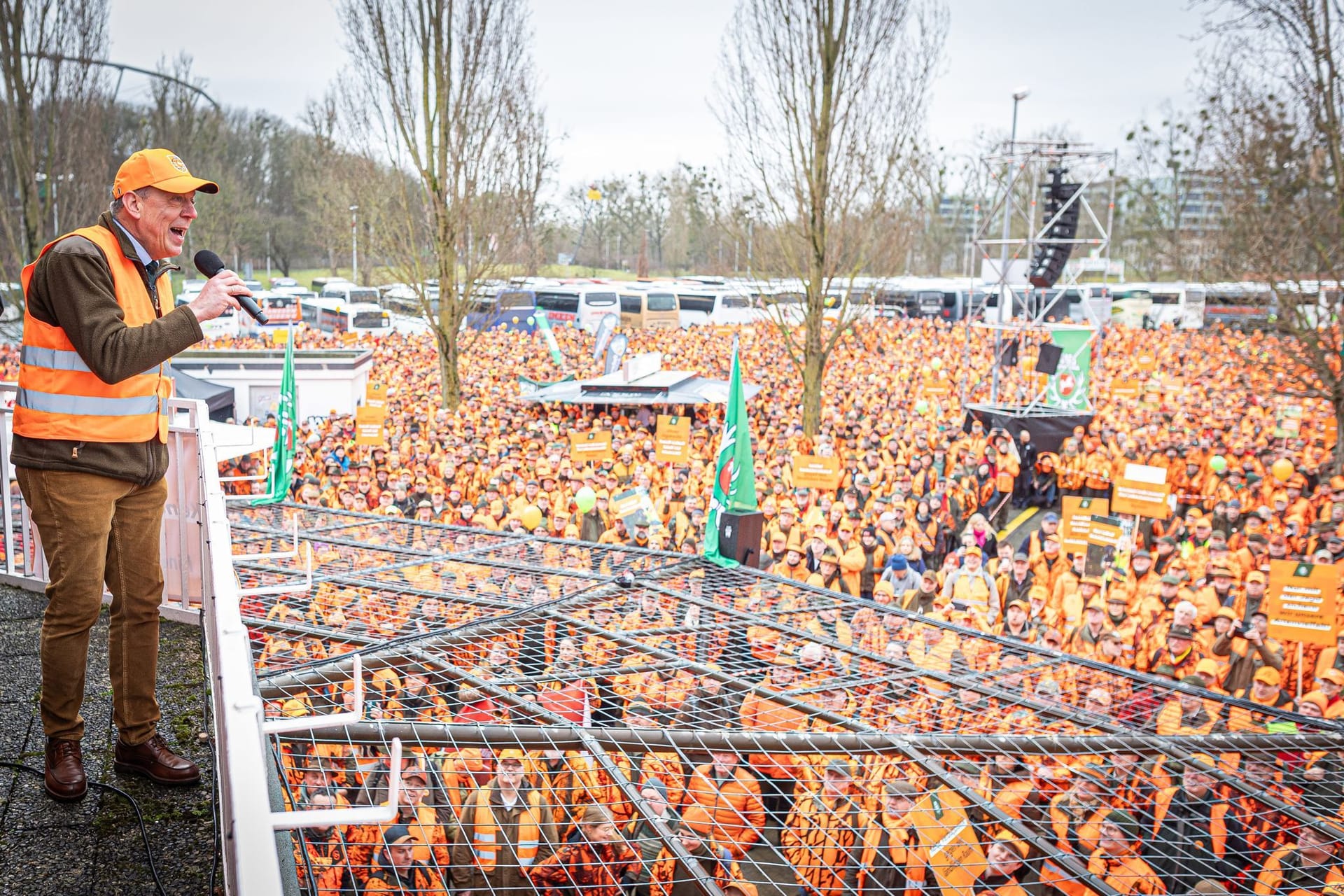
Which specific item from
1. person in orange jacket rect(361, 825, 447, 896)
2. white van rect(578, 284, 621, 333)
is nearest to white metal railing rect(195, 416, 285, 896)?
person in orange jacket rect(361, 825, 447, 896)

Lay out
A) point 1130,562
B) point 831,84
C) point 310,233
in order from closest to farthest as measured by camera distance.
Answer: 1. point 1130,562
2. point 831,84
3. point 310,233

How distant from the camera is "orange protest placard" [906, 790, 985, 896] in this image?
13.8 ft

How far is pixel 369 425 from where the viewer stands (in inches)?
567

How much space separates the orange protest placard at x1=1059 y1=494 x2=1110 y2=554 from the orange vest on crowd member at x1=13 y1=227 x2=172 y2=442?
9.43 meters

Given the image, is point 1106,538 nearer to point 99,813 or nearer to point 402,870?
point 402,870

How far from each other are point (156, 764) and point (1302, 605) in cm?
773

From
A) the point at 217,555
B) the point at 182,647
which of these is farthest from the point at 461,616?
the point at 217,555

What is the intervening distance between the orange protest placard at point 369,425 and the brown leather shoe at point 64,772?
39.6 ft

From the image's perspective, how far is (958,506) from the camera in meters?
13.8

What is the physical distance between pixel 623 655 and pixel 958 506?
9782 mm

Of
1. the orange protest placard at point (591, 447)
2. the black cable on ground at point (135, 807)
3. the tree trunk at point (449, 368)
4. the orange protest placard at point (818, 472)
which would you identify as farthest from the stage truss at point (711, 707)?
the tree trunk at point (449, 368)

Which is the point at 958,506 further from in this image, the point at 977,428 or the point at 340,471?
the point at 340,471

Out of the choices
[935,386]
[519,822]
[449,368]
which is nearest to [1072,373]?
[935,386]

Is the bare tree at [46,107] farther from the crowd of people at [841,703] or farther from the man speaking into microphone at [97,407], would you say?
the man speaking into microphone at [97,407]
